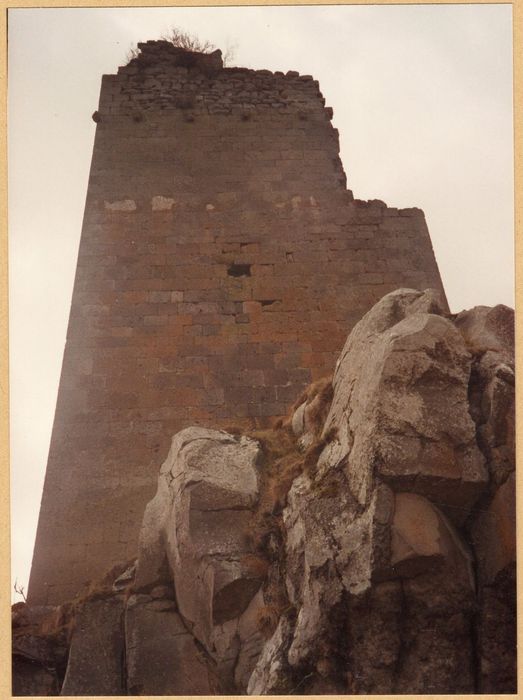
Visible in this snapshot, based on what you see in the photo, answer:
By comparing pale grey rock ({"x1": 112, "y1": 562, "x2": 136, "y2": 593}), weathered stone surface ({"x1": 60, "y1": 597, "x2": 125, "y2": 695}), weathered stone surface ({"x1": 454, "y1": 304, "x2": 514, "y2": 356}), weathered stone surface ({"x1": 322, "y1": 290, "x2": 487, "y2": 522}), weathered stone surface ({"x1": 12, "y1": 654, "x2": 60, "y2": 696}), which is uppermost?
weathered stone surface ({"x1": 454, "y1": 304, "x2": 514, "y2": 356})

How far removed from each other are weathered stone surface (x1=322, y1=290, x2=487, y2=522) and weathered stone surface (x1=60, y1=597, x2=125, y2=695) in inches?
81.5

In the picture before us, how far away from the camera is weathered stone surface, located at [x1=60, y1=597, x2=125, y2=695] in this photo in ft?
17.3

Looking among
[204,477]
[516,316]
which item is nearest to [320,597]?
[204,477]

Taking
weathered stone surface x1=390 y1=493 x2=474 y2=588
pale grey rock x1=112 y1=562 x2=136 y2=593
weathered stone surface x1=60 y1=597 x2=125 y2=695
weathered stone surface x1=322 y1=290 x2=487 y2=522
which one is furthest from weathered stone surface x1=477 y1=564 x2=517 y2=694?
pale grey rock x1=112 y1=562 x2=136 y2=593

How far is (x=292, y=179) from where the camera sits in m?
9.76

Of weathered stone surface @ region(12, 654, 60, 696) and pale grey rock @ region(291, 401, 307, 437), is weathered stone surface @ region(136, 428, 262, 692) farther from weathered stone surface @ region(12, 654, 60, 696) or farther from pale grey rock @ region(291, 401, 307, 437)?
weathered stone surface @ region(12, 654, 60, 696)

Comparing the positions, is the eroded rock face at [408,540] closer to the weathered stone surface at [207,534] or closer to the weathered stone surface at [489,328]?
the weathered stone surface at [489,328]

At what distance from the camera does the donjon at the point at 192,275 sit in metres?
7.44

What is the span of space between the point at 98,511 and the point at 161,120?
557 centimetres

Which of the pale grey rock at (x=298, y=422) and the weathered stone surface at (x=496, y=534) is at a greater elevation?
the pale grey rock at (x=298, y=422)

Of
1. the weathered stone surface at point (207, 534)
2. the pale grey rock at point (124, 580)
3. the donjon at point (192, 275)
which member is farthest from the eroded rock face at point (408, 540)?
the donjon at point (192, 275)

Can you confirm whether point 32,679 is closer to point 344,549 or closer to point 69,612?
point 69,612

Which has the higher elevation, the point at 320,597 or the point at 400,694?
the point at 320,597

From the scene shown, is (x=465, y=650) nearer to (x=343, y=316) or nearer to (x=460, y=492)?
(x=460, y=492)
